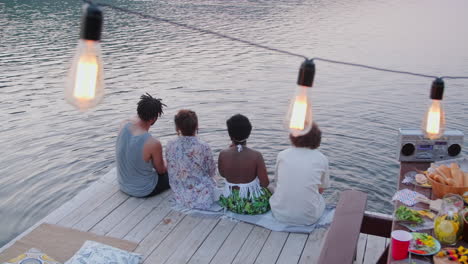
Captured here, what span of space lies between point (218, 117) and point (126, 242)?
494cm

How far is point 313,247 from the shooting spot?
4.06m

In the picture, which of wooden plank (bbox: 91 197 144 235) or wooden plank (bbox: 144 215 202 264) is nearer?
wooden plank (bbox: 144 215 202 264)

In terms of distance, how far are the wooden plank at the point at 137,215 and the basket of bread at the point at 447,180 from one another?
2.54 meters

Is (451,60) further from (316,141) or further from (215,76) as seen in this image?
(316,141)

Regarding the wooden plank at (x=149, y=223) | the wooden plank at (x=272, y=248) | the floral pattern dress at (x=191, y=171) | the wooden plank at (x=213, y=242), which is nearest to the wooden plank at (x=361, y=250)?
the wooden plank at (x=272, y=248)

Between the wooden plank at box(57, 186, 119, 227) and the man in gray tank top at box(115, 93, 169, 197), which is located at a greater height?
the man in gray tank top at box(115, 93, 169, 197)

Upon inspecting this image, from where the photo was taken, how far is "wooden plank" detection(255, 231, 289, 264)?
3932 millimetres

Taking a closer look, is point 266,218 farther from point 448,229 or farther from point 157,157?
point 448,229

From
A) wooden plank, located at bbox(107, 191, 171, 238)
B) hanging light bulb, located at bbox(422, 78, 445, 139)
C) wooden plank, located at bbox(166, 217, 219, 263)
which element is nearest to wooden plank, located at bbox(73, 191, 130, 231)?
wooden plank, located at bbox(107, 191, 171, 238)

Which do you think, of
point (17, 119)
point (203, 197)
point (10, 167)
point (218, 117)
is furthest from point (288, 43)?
point (203, 197)

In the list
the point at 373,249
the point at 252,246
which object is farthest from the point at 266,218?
the point at 373,249

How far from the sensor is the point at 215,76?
1198 cm

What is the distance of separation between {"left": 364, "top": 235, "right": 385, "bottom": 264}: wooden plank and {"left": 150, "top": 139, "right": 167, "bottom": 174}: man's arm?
2.10m

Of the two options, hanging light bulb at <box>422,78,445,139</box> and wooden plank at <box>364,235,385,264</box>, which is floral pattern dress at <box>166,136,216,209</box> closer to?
wooden plank at <box>364,235,385,264</box>
